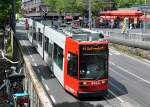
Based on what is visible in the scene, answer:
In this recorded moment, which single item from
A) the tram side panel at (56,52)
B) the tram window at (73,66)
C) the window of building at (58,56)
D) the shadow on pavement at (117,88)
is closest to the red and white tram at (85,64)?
the tram window at (73,66)

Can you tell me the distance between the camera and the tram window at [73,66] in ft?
65.8

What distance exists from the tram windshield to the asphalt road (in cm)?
115

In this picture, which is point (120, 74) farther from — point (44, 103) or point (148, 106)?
point (44, 103)

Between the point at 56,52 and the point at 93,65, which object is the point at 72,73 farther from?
the point at 56,52

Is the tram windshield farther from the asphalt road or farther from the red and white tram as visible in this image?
the asphalt road

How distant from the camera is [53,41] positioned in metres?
25.6

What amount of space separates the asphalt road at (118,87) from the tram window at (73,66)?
1146 mm

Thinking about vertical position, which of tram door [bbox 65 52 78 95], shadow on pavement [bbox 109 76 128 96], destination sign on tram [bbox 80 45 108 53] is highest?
destination sign on tram [bbox 80 45 108 53]

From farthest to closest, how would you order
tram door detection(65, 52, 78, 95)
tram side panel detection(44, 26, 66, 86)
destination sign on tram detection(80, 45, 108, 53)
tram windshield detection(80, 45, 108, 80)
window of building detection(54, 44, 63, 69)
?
window of building detection(54, 44, 63, 69), tram side panel detection(44, 26, 66, 86), tram door detection(65, 52, 78, 95), tram windshield detection(80, 45, 108, 80), destination sign on tram detection(80, 45, 108, 53)

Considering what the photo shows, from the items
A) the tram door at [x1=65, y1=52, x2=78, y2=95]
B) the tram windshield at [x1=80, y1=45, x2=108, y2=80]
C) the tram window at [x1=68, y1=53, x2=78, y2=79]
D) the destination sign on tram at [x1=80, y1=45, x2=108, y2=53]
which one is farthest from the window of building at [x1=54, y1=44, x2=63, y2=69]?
the destination sign on tram at [x1=80, y1=45, x2=108, y2=53]

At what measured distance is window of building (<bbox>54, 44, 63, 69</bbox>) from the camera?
888 inches

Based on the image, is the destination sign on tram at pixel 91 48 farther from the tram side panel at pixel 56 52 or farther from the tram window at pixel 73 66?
the tram side panel at pixel 56 52

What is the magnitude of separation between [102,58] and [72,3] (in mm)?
77502

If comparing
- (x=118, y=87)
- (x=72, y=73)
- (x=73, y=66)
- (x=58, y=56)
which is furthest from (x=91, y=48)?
(x=118, y=87)
